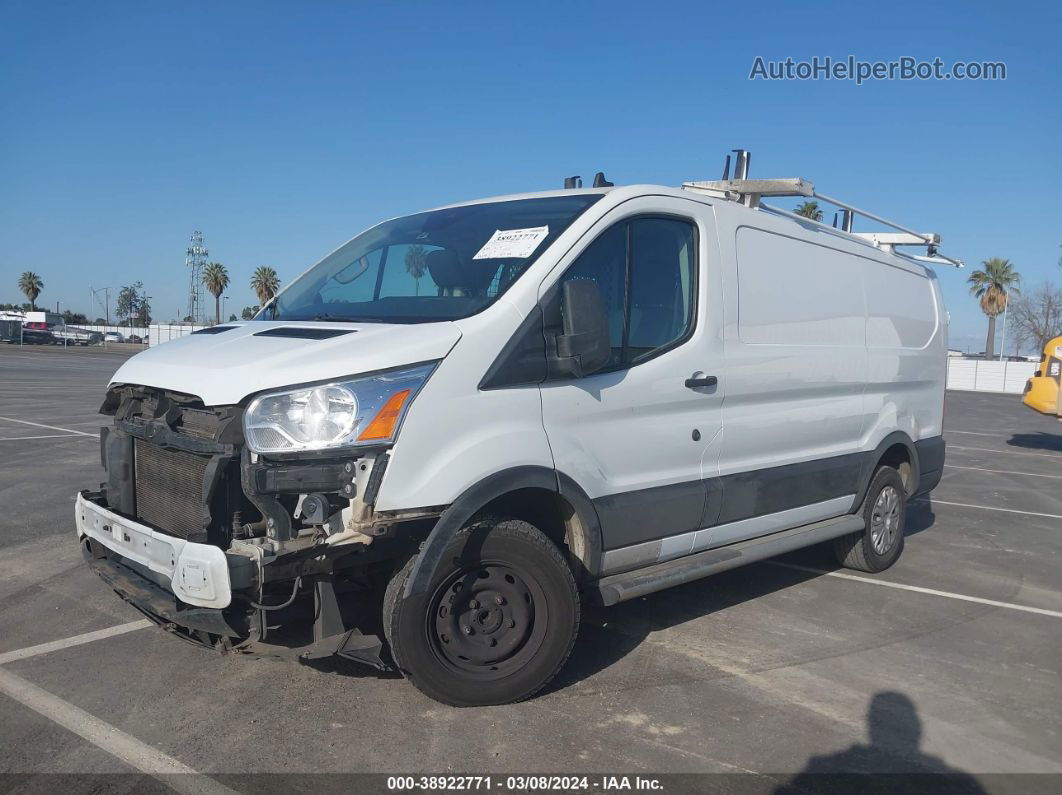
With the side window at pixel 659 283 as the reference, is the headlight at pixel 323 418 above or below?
below

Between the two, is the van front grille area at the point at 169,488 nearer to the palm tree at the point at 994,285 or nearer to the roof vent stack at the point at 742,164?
the roof vent stack at the point at 742,164

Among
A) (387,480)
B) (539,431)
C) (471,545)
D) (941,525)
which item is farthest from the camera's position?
(941,525)

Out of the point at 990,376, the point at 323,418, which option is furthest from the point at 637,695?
the point at 990,376

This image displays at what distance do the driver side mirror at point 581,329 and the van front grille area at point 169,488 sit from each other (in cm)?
155

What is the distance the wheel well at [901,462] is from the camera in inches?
259

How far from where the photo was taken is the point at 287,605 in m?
3.29

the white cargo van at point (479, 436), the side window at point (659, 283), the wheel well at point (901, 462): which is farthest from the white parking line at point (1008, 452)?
the side window at point (659, 283)

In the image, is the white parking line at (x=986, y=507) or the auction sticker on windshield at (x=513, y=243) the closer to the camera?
the auction sticker on windshield at (x=513, y=243)

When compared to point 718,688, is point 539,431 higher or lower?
higher

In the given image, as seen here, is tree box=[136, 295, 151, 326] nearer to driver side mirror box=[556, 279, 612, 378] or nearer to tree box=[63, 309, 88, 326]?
tree box=[63, 309, 88, 326]

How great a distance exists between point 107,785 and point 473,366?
200 centimetres

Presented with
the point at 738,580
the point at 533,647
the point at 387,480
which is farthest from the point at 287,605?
the point at 738,580

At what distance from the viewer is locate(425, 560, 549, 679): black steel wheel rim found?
354 cm

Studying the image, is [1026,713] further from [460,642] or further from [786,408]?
[460,642]
